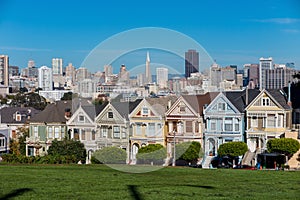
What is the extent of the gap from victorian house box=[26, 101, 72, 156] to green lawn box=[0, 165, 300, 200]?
1701cm

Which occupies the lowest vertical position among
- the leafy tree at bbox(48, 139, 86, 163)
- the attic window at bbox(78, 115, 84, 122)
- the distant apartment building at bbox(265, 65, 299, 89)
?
the leafy tree at bbox(48, 139, 86, 163)

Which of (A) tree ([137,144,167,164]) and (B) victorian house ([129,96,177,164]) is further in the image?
(B) victorian house ([129,96,177,164])

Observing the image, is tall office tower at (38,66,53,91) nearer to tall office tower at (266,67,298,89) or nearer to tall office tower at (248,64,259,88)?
tall office tower at (248,64,259,88)

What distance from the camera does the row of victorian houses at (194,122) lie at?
32656mm

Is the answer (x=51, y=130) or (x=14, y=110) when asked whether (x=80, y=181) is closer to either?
(x=51, y=130)

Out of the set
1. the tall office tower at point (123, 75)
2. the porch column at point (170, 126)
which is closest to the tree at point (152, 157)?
the tall office tower at point (123, 75)

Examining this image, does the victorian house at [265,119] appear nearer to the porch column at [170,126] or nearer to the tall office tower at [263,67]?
the porch column at [170,126]

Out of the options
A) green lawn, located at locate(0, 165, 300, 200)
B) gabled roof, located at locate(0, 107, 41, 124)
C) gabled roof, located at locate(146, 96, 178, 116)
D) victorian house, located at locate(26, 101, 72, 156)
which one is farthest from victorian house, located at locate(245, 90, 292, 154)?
gabled roof, located at locate(0, 107, 41, 124)

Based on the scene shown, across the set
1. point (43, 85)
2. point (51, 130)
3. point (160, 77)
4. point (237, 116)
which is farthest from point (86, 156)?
point (43, 85)

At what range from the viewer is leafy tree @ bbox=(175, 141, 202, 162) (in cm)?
2945

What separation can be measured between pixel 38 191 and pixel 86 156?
19901 mm

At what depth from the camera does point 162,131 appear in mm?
34844

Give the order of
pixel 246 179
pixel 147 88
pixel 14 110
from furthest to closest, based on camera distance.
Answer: pixel 14 110
pixel 147 88
pixel 246 179

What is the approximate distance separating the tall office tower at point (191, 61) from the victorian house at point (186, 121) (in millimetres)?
14076
